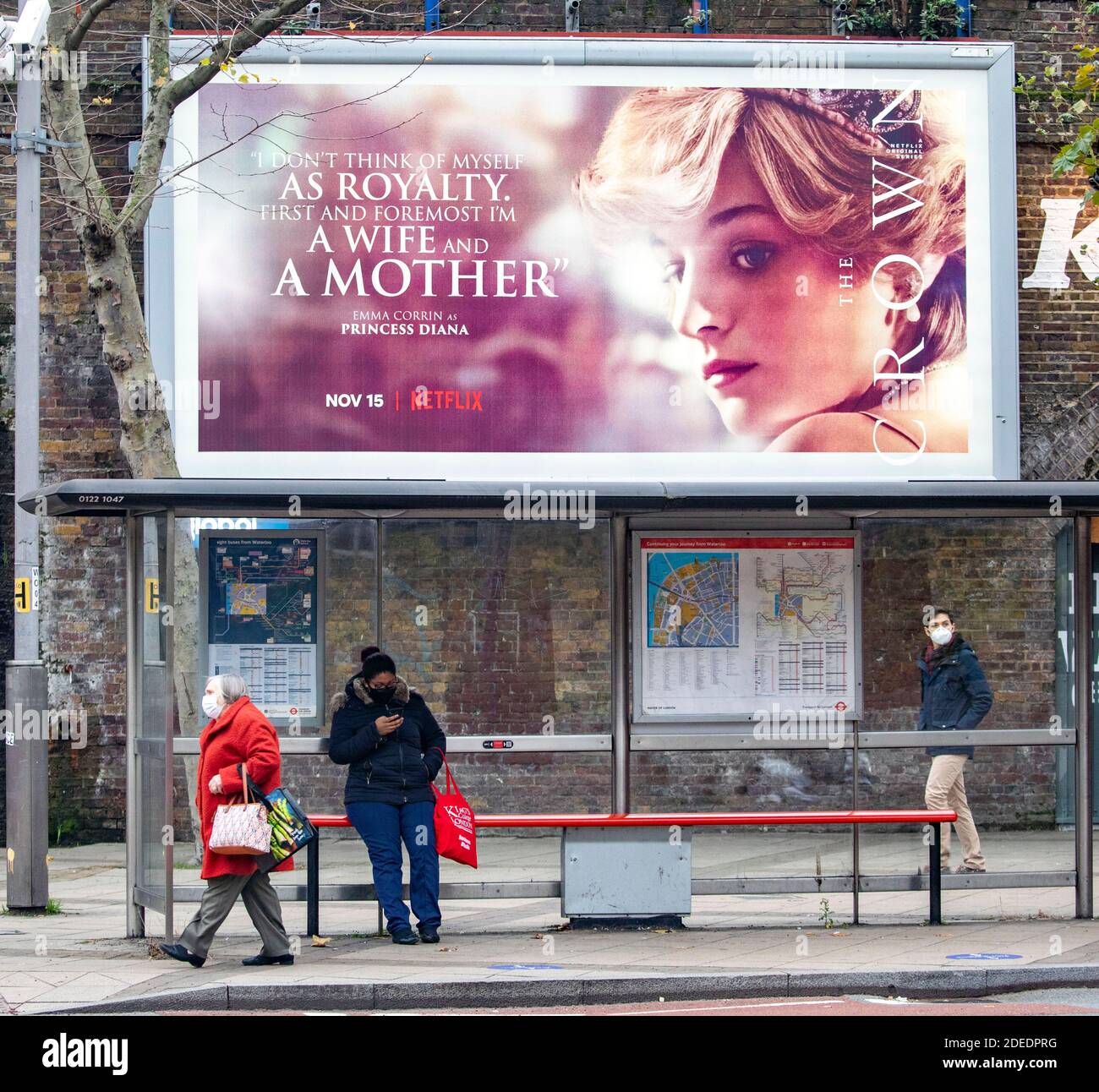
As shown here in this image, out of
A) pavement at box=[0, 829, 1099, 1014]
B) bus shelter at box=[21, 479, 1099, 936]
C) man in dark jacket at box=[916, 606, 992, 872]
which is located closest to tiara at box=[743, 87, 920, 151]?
bus shelter at box=[21, 479, 1099, 936]

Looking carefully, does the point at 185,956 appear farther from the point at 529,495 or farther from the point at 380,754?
the point at 529,495

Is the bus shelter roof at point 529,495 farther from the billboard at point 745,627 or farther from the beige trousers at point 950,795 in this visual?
the beige trousers at point 950,795

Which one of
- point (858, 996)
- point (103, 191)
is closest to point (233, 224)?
point (103, 191)

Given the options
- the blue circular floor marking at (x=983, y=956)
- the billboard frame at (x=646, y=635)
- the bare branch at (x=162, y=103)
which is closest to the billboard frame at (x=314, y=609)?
the billboard frame at (x=646, y=635)

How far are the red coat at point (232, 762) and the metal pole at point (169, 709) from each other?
0.68m

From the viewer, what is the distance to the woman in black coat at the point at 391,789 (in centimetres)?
947

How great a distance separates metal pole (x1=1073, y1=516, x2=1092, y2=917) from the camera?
10.3m

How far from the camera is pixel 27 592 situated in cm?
1095

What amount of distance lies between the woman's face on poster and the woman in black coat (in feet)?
20.0

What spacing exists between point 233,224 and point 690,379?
4368mm

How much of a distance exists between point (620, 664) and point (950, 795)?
238cm

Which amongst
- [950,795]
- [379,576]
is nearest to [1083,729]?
[950,795]

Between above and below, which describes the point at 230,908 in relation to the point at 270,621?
below

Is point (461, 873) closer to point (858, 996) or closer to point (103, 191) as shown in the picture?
point (858, 996)
